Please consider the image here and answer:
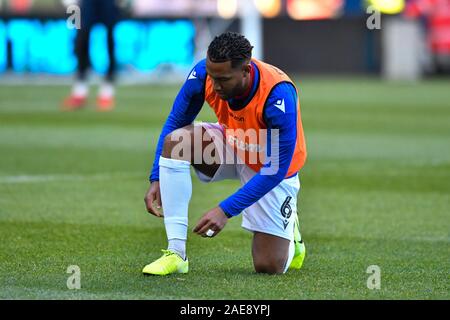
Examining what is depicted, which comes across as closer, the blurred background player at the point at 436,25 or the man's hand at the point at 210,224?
the man's hand at the point at 210,224

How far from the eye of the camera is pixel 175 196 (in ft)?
20.1

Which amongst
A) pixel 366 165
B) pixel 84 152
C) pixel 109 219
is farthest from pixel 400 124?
pixel 109 219

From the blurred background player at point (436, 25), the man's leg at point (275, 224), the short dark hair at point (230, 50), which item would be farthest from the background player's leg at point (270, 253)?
the blurred background player at point (436, 25)

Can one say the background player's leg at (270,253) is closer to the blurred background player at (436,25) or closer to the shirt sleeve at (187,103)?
the shirt sleeve at (187,103)

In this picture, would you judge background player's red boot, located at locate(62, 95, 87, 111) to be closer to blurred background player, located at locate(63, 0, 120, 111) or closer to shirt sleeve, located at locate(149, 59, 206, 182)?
blurred background player, located at locate(63, 0, 120, 111)

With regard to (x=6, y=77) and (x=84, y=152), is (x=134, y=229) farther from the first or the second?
(x=6, y=77)

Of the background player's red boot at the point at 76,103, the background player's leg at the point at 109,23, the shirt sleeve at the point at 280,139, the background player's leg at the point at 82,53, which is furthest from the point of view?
the background player's leg at the point at 109,23

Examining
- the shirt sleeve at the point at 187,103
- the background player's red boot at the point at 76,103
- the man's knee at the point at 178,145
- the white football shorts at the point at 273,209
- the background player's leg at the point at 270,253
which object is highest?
the shirt sleeve at the point at 187,103

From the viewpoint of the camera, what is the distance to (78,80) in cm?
1686

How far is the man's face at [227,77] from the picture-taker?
226 inches

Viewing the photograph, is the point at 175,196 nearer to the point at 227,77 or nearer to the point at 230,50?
the point at 227,77

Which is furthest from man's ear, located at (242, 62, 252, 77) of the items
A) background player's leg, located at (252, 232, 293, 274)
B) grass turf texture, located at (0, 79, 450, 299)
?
grass turf texture, located at (0, 79, 450, 299)

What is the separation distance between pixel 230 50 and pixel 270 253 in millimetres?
1214

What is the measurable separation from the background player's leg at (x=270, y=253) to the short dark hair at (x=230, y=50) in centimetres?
111
